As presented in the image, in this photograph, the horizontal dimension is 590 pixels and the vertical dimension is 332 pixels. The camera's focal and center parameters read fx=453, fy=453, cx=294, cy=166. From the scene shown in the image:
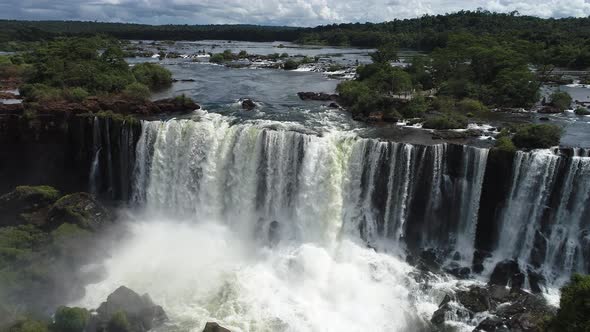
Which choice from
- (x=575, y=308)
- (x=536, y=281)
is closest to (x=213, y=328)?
(x=575, y=308)

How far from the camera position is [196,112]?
3039cm

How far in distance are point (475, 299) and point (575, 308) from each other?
5876 mm

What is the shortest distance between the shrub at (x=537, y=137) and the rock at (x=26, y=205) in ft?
76.7

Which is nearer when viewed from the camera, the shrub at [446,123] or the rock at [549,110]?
the shrub at [446,123]

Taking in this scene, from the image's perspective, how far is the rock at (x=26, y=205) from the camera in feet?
73.3

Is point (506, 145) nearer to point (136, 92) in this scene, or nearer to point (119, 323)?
point (119, 323)

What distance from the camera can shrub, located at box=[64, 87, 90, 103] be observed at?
30078mm

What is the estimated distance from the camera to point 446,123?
25.9m

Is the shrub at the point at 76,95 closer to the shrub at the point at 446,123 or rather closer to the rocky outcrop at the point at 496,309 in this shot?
the shrub at the point at 446,123

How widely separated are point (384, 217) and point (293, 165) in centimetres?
512

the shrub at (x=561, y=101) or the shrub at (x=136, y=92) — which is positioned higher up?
the shrub at (x=561, y=101)

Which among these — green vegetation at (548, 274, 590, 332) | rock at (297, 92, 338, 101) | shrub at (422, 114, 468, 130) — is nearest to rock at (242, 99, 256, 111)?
rock at (297, 92, 338, 101)

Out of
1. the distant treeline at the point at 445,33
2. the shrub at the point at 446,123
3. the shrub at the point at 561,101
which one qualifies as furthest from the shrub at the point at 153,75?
the distant treeline at the point at 445,33

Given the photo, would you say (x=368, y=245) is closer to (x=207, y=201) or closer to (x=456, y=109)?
(x=207, y=201)
